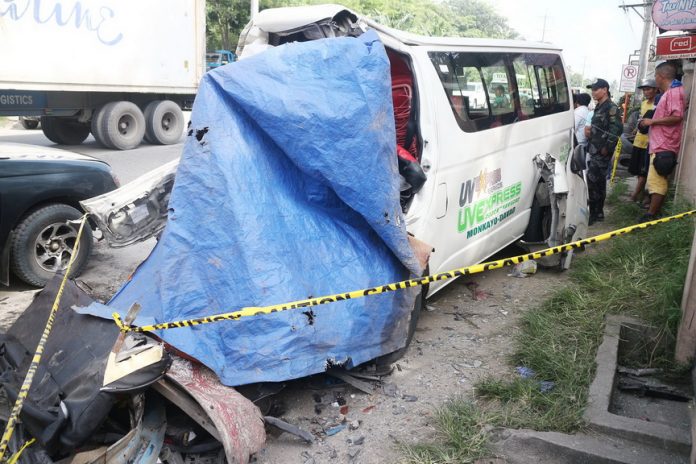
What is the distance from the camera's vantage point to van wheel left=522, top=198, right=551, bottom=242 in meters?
6.05

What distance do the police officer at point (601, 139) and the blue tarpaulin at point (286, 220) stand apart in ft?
15.7

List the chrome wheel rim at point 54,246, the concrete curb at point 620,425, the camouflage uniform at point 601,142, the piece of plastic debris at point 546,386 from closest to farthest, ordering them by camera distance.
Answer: the concrete curb at point 620,425
the piece of plastic debris at point 546,386
the chrome wheel rim at point 54,246
the camouflage uniform at point 601,142

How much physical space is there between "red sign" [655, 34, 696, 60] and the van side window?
1.12 m

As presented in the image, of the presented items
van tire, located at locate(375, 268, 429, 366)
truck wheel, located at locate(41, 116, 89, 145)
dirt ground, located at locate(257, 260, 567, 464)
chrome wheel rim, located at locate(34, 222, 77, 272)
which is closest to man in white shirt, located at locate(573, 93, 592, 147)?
dirt ground, located at locate(257, 260, 567, 464)

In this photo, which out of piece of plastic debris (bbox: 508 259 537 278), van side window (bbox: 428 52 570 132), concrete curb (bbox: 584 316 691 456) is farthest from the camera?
piece of plastic debris (bbox: 508 259 537 278)

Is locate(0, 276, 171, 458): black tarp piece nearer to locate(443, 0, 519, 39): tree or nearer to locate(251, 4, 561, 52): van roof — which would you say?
locate(251, 4, 561, 52): van roof

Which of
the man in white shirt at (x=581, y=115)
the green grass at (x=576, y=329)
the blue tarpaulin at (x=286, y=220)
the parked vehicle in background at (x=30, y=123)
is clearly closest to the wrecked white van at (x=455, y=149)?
the blue tarpaulin at (x=286, y=220)

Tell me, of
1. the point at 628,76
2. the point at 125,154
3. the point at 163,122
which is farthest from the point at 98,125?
the point at 628,76

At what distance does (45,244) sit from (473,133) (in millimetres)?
3607

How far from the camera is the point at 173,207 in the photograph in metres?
3.25

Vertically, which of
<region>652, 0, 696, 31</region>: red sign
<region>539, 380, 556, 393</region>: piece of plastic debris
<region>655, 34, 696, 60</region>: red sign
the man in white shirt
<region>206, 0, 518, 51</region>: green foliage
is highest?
<region>206, 0, 518, 51</region>: green foliage

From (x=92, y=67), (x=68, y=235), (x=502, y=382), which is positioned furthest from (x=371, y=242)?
(x=92, y=67)

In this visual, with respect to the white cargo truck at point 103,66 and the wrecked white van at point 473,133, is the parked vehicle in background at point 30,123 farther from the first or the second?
the wrecked white van at point 473,133

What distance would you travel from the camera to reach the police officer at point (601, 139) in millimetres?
7445
